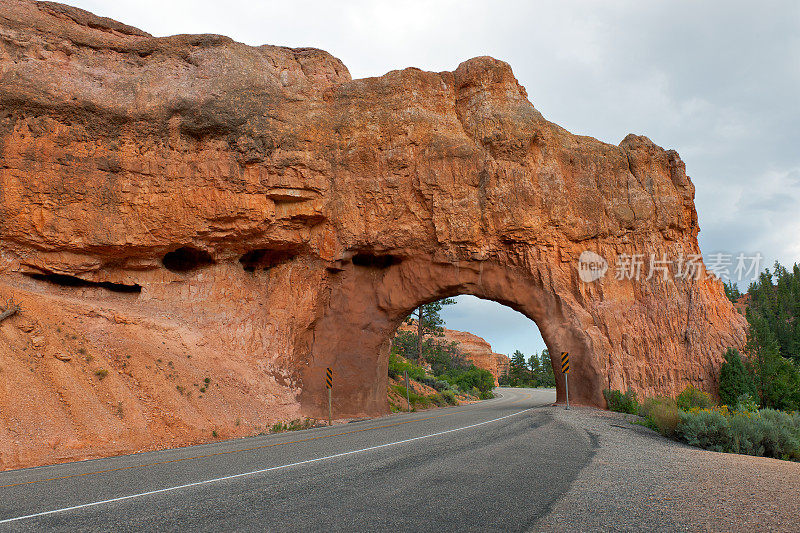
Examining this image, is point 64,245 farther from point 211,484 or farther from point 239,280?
point 211,484

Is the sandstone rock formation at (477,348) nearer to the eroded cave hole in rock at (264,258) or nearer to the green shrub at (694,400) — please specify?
the green shrub at (694,400)

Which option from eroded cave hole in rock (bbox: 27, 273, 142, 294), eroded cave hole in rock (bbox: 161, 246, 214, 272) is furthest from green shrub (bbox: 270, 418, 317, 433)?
eroded cave hole in rock (bbox: 27, 273, 142, 294)

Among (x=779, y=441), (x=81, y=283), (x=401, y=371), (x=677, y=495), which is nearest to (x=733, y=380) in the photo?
(x=779, y=441)

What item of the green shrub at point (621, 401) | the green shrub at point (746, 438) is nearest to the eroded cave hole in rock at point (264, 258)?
the green shrub at point (621, 401)

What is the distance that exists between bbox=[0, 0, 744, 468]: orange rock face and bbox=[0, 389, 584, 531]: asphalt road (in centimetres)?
891

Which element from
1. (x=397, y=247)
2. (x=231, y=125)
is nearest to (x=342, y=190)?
(x=397, y=247)

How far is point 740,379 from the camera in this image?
20609mm

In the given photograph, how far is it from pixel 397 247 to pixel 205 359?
9620 millimetres

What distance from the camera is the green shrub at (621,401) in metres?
18.9

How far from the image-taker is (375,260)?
24.2 metres

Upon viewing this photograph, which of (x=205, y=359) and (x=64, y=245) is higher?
(x=64, y=245)

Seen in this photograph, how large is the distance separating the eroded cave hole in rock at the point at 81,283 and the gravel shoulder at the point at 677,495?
65.7 feet

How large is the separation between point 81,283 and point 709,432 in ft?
73.4

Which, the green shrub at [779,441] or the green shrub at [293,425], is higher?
the green shrub at [779,441]
